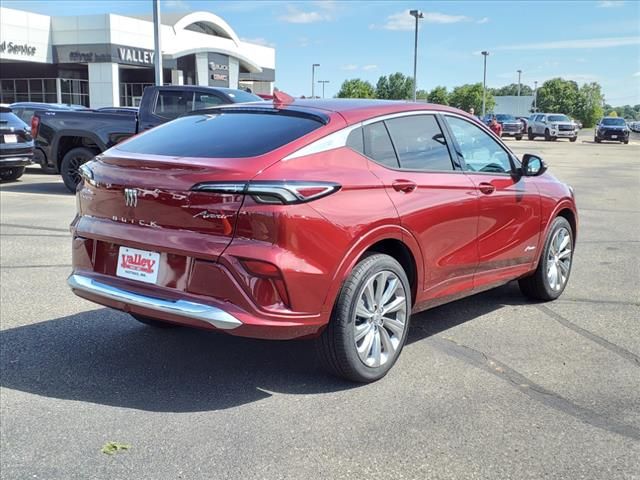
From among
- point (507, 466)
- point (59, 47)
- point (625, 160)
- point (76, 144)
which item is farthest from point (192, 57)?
point (507, 466)

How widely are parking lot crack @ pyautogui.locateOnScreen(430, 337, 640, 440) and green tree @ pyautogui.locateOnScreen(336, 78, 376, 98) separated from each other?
83.7 metres

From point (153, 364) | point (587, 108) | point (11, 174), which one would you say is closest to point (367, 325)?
point (153, 364)

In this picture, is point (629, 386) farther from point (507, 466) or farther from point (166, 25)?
point (166, 25)

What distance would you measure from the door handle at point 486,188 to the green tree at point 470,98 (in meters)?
91.4

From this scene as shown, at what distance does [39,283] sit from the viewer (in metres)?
6.54

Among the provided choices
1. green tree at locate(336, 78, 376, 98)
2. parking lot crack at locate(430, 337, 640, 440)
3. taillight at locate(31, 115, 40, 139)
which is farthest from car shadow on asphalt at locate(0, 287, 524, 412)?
green tree at locate(336, 78, 376, 98)

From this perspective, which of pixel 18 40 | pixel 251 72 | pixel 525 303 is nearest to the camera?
pixel 525 303

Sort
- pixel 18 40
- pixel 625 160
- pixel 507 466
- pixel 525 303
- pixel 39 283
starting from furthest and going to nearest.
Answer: pixel 18 40 → pixel 625 160 → pixel 39 283 → pixel 525 303 → pixel 507 466

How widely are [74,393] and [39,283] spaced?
9.09 feet

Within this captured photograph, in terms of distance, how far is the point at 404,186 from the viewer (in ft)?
14.3

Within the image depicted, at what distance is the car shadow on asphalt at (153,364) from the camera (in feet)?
13.4

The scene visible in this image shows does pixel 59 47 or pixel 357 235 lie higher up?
pixel 59 47

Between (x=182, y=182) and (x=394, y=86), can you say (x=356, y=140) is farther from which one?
(x=394, y=86)

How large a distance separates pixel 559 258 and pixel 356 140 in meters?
2.79
